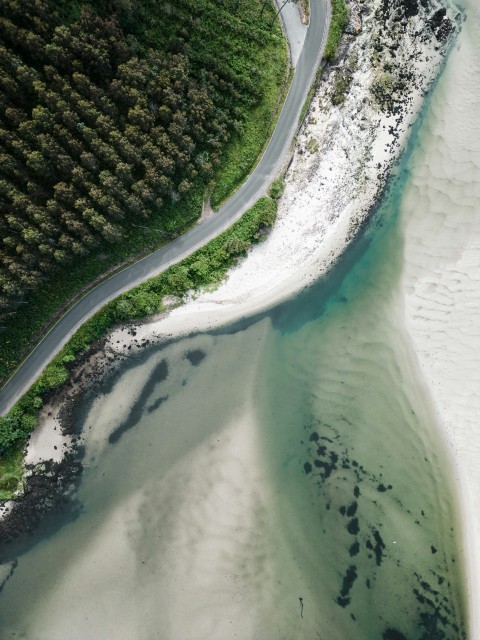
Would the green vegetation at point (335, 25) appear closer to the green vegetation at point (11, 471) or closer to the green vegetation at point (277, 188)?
the green vegetation at point (277, 188)

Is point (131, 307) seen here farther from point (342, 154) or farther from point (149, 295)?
point (342, 154)

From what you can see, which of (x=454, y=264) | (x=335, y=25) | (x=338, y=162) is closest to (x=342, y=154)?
(x=338, y=162)

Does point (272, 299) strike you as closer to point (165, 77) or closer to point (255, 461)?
point (255, 461)

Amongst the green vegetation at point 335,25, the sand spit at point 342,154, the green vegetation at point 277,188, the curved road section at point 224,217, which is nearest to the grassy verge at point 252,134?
the curved road section at point 224,217

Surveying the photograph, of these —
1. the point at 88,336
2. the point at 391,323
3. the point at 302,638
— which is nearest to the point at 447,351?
the point at 391,323

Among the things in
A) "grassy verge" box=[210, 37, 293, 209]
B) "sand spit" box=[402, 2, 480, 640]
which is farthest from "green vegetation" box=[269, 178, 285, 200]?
"sand spit" box=[402, 2, 480, 640]

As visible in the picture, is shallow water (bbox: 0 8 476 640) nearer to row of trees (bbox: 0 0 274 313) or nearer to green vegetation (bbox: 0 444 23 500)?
green vegetation (bbox: 0 444 23 500)
